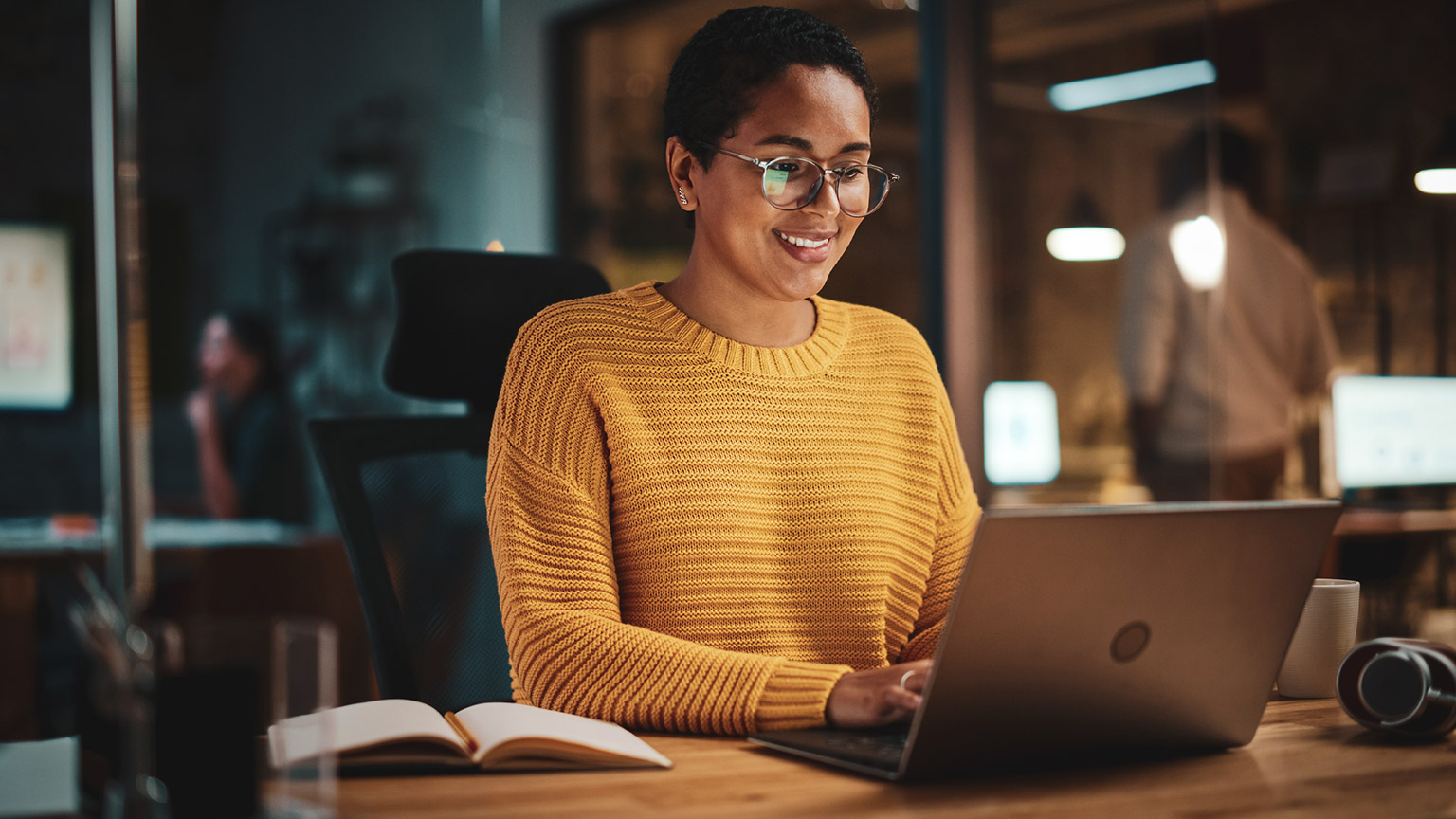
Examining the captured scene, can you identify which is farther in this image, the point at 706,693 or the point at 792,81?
the point at 792,81

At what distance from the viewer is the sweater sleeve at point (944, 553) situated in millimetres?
1406

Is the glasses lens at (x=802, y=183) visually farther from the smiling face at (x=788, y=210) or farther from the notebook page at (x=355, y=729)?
the notebook page at (x=355, y=729)

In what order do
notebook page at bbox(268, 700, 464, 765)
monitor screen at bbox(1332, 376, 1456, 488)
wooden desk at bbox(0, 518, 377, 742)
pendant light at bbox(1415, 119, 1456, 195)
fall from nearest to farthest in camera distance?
notebook page at bbox(268, 700, 464, 765)
wooden desk at bbox(0, 518, 377, 742)
monitor screen at bbox(1332, 376, 1456, 488)
pendant light at bbox(1415, 119, 1456, 195)

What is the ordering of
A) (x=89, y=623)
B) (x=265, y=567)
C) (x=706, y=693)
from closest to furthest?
(x=89, y=623) < (x=706, y=693) < (x=265, y=567)

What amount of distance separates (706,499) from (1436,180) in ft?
14.0

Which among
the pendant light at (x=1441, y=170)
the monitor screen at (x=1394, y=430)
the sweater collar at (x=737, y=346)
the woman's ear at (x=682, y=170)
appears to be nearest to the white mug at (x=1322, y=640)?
the sweater collar at (x=737, y=346)

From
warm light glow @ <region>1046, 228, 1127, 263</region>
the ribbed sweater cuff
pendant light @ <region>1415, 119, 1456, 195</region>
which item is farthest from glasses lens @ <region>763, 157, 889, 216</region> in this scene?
pendant light @ <region>1415, 119, 1456, 195</region>

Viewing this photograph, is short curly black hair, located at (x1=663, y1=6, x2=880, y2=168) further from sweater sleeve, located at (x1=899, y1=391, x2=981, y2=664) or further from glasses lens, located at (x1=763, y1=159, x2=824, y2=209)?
sweater sleeve, located at (x1=899, y1=391, x2=981, y2=664)

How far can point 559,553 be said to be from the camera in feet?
3.93

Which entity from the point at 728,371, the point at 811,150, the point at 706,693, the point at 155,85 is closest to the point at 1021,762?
the point at 706,693

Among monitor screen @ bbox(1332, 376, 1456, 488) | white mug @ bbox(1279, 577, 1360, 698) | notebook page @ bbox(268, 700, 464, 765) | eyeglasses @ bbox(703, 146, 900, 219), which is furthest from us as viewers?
monitor screen @ bbox(1332, 376, 1456, 488)

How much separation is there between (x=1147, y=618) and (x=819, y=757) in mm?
252

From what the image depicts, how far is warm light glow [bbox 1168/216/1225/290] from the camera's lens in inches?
153

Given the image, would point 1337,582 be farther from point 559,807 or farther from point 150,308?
point 150,308
